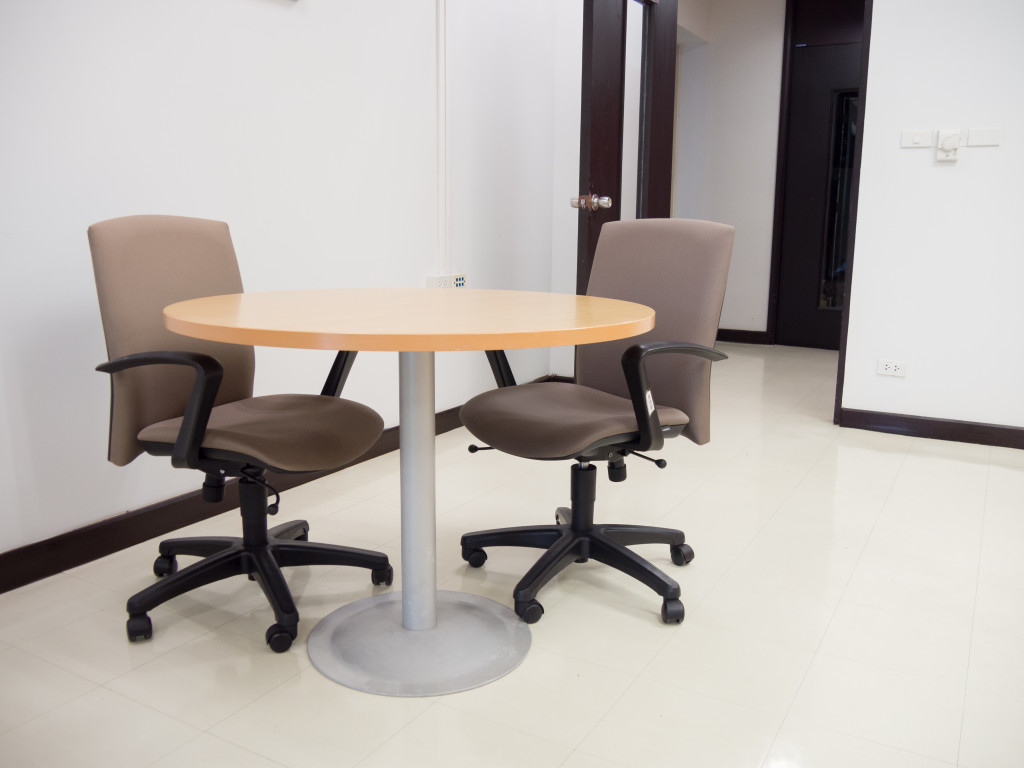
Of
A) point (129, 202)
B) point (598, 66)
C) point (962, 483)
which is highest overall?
point (598, 66)

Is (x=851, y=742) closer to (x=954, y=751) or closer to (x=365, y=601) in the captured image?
(x=954, y=751)

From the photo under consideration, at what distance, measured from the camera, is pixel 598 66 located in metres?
3.42

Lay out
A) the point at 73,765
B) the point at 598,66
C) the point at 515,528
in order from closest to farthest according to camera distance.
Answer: the point at 73,765 < the point at 515,528 < the point at 598,66

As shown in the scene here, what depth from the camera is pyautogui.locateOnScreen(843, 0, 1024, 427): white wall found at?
3.46m

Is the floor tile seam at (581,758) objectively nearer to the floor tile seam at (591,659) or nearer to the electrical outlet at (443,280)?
the floor tile seam at (591,659)

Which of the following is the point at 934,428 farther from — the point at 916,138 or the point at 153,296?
the point at 153,296

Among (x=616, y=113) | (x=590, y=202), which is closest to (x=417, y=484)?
(x=590, y=202)

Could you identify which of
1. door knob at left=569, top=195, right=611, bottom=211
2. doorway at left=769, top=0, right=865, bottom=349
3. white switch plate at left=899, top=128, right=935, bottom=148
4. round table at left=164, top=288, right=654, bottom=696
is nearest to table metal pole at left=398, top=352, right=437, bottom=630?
round table at left=164, top=288, right=654, bottom=696

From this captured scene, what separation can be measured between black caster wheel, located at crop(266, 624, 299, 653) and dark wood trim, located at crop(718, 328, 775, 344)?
5059mm

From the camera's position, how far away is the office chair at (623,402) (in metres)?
1.91

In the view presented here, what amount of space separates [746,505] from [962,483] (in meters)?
0.90

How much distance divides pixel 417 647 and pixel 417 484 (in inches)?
13.8

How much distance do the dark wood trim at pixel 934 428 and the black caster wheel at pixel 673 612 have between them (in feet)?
7.42

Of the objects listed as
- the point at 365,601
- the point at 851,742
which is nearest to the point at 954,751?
the point at 851,742
